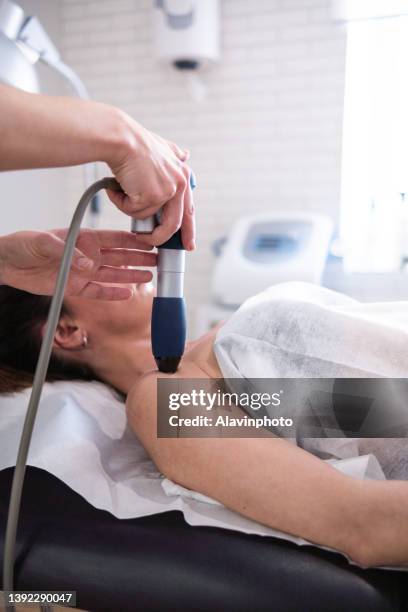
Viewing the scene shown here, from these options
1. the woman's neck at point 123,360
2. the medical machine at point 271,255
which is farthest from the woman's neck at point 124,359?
the medical machine at point 271,255

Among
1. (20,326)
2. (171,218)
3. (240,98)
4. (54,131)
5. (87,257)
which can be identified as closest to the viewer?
(54,131)

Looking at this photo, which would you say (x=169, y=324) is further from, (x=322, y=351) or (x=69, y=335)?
(x=69, y=335)

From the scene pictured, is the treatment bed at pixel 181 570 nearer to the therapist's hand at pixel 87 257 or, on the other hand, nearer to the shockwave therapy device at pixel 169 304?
the shockwave therapy device at pixel 169 304

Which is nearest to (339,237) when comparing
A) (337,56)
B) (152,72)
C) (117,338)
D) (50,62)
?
(337,56)

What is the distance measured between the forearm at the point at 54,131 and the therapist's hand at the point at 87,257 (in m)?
0.34

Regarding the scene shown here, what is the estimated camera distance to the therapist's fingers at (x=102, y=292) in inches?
46.9

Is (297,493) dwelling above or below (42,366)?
below

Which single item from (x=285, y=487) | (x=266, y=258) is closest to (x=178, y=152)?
(x=285, y=487)

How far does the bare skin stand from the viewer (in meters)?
0.82

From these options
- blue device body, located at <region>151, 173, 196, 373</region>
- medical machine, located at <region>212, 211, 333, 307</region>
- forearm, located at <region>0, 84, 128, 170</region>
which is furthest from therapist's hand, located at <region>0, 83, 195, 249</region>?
medical machine, located at <region>212, 211, 333, 307</region>

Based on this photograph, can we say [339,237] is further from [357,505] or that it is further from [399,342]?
[357,505]

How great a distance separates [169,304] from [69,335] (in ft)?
1.58

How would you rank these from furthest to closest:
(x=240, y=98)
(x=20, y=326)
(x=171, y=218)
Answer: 1. (x=240, y=98)
2. (x=20, y=326)
3. (x=171, y=218)

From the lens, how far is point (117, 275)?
1189mm
